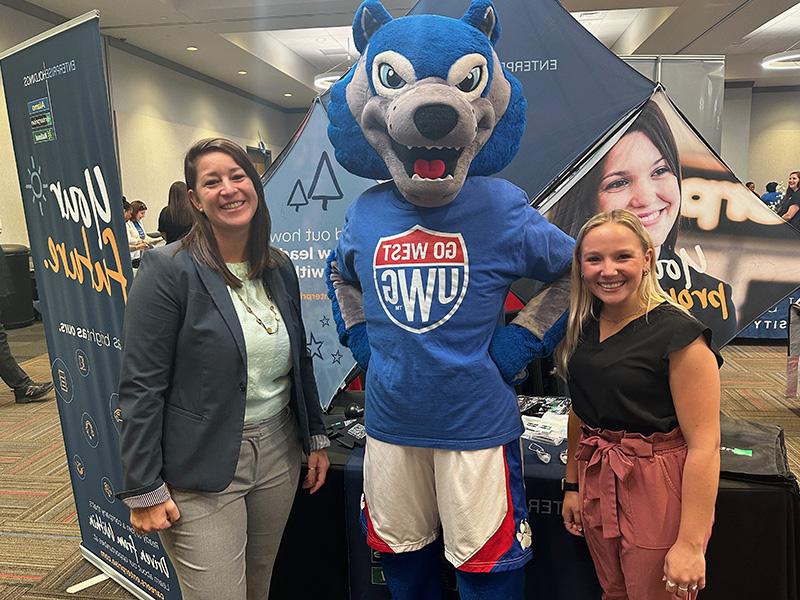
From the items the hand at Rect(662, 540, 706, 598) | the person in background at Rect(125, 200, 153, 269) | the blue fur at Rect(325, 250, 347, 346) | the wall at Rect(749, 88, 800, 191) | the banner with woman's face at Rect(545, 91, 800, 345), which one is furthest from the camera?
the wall at Rect(749, 88, 800, 191)

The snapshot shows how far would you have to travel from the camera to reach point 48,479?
9.72 feet

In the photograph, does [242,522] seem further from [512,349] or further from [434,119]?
[434,119]

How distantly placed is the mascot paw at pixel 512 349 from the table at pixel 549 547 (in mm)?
409

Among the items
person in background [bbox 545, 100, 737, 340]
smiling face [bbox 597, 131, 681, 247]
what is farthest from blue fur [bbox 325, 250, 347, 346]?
smiling face [bbox 597, 131, 681, 247]

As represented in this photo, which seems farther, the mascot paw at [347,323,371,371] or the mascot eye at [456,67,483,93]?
the mascot paw at [347,323,371,371]

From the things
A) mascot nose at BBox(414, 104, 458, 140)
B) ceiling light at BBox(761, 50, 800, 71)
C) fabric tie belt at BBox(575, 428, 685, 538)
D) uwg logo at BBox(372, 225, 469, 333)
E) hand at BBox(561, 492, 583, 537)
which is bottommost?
hand at BBox(561, 492, 583, 537)

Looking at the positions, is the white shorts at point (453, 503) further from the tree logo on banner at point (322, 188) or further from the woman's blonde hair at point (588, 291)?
the tree logo on banner at point (322, 188)

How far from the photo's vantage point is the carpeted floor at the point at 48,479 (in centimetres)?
217

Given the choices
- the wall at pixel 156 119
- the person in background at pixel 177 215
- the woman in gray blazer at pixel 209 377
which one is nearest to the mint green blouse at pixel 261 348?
the woman in gray blazer at pixel 209 377

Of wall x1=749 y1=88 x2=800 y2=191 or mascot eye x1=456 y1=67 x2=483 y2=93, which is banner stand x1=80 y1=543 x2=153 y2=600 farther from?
wall x1=749 y1=88 x2=800 y2=191

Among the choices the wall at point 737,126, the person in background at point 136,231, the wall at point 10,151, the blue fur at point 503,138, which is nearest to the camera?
the blue fur at point 503,138

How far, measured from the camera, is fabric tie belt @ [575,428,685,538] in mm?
1166

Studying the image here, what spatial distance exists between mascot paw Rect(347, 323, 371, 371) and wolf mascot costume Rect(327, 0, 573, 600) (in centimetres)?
7

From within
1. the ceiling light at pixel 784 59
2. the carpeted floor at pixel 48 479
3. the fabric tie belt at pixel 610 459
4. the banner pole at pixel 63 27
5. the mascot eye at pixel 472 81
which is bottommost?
the carpeted floor at pixel 48 479
